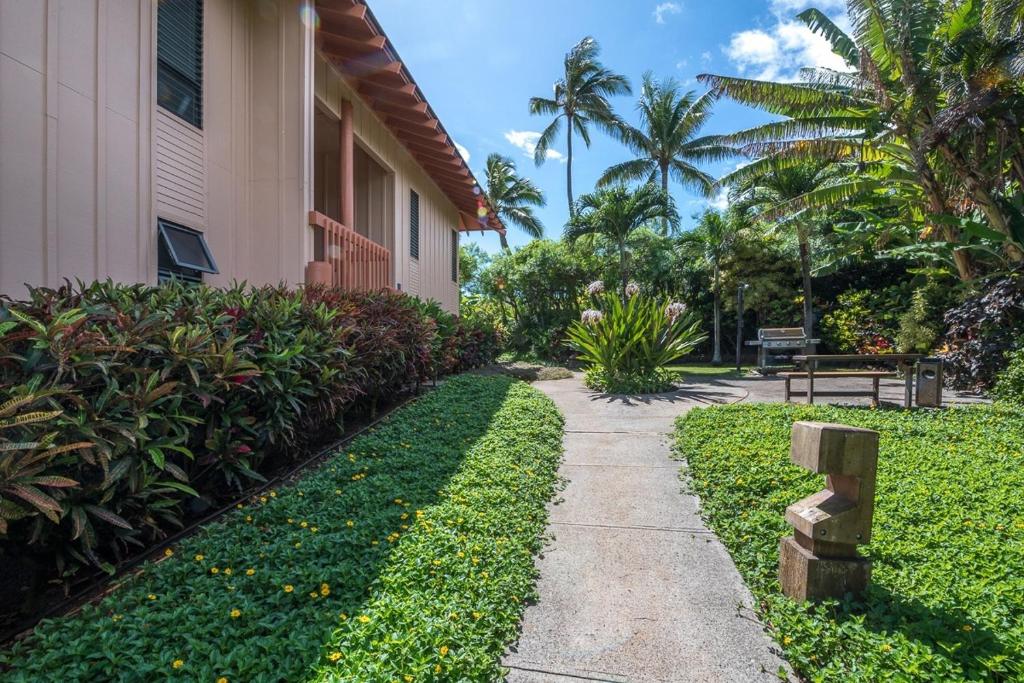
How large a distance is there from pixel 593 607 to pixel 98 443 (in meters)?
2.23

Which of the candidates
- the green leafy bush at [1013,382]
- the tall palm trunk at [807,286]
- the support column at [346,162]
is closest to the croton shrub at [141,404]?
the support column at [346,162]

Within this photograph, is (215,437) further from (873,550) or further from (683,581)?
(873,550)

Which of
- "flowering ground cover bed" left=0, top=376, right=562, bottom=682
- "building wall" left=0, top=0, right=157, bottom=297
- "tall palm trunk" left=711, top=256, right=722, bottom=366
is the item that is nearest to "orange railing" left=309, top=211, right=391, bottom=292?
"building wall" left=0, top=0, right=157, bottom=297

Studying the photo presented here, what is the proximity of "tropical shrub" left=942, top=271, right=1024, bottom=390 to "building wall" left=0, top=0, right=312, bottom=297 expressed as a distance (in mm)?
9793

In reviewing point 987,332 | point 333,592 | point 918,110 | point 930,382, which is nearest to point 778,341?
point 987,332

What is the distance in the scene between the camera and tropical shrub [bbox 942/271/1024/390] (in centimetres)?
739

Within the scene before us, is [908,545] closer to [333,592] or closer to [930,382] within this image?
[333,592]

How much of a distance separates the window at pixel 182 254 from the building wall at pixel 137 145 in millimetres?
86

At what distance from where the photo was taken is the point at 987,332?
302 inches

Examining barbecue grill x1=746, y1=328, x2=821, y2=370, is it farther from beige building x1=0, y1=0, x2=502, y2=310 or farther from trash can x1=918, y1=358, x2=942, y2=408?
beige building x1=0, y1=0, x2=502, y2=310

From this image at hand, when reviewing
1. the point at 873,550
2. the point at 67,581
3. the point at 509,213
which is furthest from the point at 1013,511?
the point at 509,213

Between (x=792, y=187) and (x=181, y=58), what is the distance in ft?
55.3

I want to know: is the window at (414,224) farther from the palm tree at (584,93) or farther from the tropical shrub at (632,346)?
the palm tree at (584,93)

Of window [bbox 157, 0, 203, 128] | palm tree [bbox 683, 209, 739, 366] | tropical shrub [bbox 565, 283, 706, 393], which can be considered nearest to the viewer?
window [bbox 157, 0, 203, 128]
